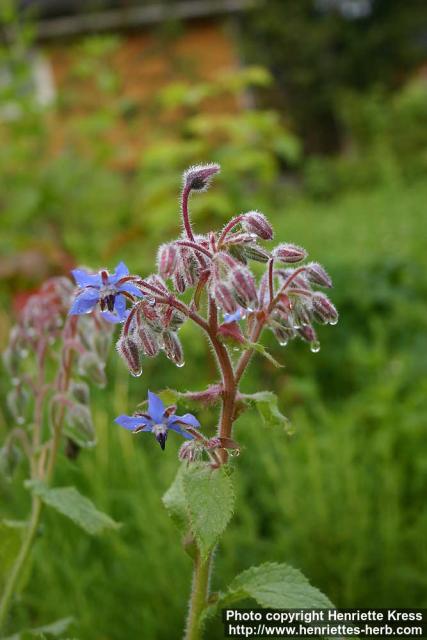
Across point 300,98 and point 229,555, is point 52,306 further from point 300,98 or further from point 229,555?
point 300,98

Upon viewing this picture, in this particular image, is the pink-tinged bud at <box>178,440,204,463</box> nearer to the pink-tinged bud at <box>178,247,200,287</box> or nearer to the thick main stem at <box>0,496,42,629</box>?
the pink-tinged bud at <box>178,247,200,287</box>

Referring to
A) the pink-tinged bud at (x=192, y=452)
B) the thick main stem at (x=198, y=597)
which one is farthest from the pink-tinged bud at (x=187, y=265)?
the thick main stem at (x=198, y=597)

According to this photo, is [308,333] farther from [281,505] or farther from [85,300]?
[281,505]

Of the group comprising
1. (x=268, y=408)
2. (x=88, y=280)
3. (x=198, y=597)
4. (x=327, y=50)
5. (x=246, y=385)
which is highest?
(x=327, y=50)

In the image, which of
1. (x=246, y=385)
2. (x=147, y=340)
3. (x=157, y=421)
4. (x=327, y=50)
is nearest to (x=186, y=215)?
(x=147, y=340)

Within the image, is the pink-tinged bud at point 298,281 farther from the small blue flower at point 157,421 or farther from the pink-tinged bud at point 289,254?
the small blue flower at point 157,421

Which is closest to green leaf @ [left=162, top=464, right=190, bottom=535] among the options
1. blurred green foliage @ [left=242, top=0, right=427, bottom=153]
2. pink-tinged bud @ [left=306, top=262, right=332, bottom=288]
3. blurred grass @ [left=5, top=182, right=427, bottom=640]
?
pink-tinged bud @ [left=306, top=262, right=332, bottom=288]

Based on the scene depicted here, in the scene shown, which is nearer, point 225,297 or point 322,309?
point 225,297

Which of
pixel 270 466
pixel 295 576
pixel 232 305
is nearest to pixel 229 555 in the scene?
pixel 270 466
